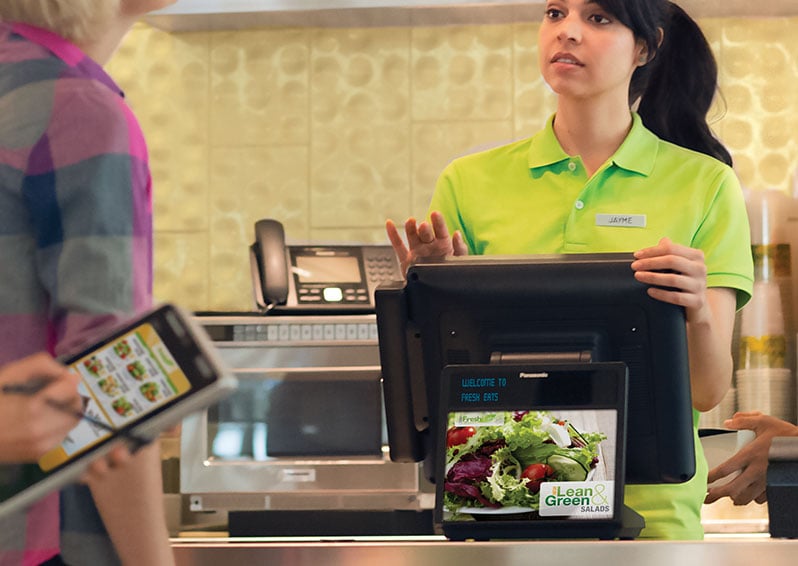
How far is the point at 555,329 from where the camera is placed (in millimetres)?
1264

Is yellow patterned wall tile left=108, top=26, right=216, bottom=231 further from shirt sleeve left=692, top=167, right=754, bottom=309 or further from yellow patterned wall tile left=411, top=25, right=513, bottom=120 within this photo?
shirt sleeve left=692, top=167, right=754, bottom=309

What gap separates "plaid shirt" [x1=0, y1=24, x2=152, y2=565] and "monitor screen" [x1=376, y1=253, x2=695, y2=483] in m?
0.45

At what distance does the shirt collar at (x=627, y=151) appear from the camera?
163cm

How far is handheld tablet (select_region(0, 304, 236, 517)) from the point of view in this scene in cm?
75

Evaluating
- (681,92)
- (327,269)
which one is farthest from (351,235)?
(681,92)

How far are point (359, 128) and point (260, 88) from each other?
1.01ft

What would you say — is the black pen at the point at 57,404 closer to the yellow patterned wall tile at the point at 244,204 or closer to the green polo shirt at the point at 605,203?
the green polo shirt at the point at 605,203

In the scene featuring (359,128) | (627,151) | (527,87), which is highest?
(527,87)

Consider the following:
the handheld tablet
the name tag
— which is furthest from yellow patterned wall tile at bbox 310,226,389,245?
the handheld tablet

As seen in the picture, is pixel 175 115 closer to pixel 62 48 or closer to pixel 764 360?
pixel 764 360

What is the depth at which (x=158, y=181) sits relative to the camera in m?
3.48

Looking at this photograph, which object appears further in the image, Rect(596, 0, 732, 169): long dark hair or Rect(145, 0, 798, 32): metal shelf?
Rect(145, 0, 798, 32): metal shelf

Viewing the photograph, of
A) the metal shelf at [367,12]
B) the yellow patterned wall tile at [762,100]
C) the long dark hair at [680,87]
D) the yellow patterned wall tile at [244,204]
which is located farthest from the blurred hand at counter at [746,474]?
the yellow patterned wall tile at [244,204]

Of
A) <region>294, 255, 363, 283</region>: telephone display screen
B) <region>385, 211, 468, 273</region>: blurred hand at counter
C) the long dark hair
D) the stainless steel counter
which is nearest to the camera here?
the stainless steel counter
